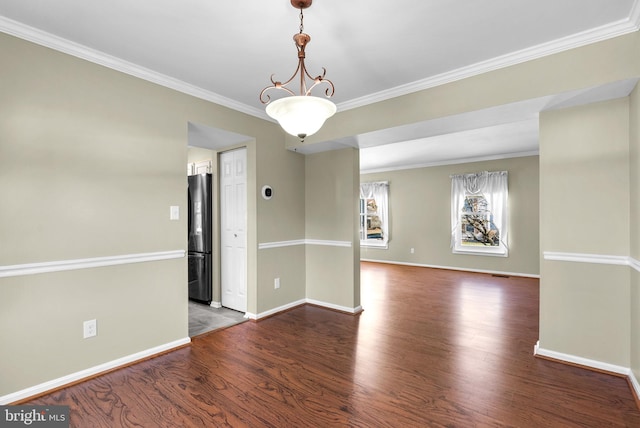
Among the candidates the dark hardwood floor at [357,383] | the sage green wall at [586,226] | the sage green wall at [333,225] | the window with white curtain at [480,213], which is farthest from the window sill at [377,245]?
the sage green wall at [586,226]

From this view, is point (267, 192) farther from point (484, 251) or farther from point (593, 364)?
point (484, 251)

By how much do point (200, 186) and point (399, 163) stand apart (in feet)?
14.9

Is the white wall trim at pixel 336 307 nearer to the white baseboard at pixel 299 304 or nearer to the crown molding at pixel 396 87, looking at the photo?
the white baseboard at pixel 299 304

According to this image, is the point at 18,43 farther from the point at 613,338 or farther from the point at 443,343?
the point at 613,338

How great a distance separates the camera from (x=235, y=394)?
7.12 feet

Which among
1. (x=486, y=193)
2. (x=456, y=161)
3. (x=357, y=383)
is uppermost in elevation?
(x=456, y=161)

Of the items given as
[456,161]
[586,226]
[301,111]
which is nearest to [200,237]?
[301,111]

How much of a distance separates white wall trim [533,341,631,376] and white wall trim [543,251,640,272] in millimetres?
778

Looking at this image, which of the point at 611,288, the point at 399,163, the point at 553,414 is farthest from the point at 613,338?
the point at 399,163

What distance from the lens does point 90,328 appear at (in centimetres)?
239

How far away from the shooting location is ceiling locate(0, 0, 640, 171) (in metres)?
1.93

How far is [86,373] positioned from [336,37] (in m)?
3.07

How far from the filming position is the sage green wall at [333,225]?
3.98 m

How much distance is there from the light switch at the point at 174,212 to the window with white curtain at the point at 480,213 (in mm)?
5707
